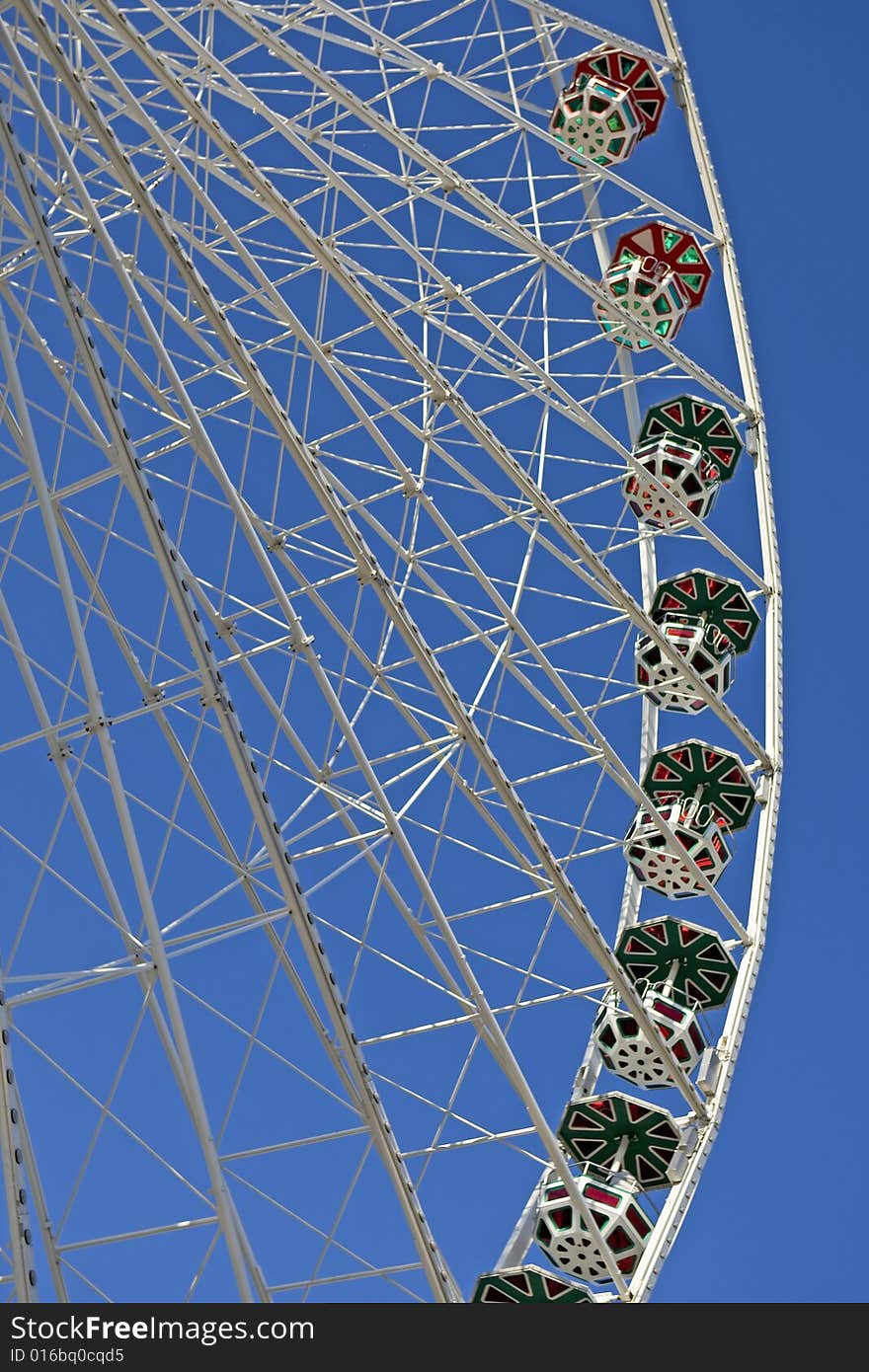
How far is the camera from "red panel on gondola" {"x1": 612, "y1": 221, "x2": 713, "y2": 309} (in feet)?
101

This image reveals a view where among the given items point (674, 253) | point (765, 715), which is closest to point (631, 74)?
point (674, 253)

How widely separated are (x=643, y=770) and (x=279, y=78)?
11331mm

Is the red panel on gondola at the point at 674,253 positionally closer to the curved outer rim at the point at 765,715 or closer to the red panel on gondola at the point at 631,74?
the curved outer rim at the point at 765,715

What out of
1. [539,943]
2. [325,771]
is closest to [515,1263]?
[539,943]

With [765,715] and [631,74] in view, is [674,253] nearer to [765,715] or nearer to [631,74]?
[631,74]

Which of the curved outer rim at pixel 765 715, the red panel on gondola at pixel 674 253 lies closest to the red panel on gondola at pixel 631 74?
the curved outer rim at pixel 765 715

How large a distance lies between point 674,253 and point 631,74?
129 inches

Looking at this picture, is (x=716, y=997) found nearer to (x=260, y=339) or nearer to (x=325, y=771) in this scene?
(x=325, y=771)

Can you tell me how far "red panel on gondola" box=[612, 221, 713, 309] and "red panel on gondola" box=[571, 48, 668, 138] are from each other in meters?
2.19

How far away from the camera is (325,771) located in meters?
25.2

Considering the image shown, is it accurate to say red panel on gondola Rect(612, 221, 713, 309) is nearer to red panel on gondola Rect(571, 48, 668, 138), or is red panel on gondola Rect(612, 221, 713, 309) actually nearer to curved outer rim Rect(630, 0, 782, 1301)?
curved outer rim Rect(630, 0, 782, 1301)

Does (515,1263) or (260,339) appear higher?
(260,339)

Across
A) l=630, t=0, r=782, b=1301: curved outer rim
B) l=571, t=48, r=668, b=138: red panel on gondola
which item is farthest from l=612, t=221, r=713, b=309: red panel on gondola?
l=571, t=48, r=668, b=138: red panel on gondola
